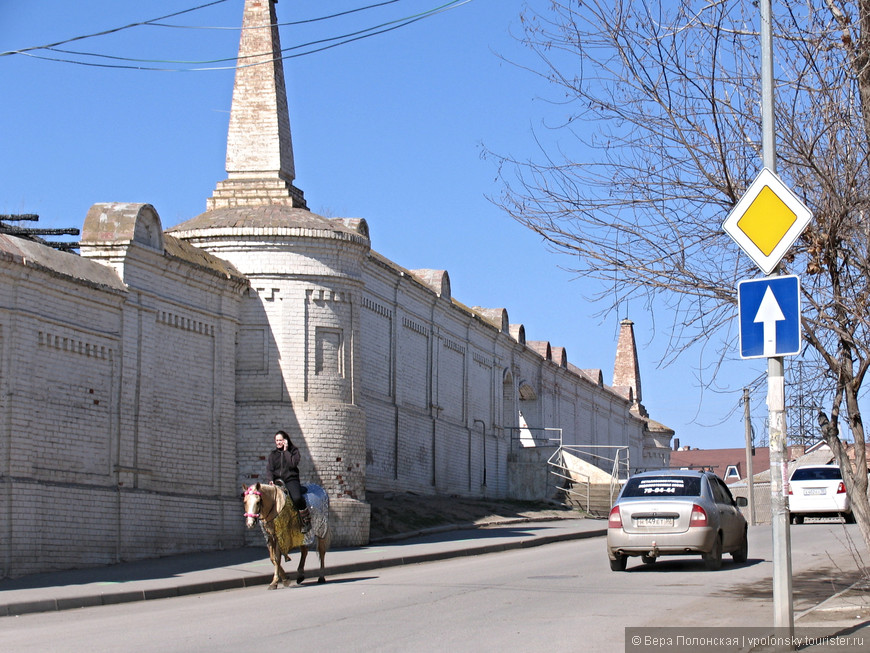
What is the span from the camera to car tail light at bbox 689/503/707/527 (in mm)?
18125

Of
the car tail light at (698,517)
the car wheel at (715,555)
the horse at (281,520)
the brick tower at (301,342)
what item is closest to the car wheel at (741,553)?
the car wheel at (715,555)

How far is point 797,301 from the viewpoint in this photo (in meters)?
9.77

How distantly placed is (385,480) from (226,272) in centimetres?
959

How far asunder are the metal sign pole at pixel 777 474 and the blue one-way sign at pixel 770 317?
0.16 metres

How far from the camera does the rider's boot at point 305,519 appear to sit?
17.1 m

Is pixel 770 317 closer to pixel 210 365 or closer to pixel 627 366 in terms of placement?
pixel 210 365

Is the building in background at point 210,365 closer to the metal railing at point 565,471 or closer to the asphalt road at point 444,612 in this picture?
the asphalt road at point 444,612

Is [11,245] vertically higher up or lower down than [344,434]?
higher up

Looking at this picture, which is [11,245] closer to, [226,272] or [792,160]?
[226,272]

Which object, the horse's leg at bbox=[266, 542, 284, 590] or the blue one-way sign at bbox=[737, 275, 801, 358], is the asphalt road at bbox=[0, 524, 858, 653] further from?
the blue one-way sign at bbox=[737, 275, 801, 358]

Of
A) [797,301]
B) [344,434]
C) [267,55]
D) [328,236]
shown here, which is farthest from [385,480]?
[797,301]

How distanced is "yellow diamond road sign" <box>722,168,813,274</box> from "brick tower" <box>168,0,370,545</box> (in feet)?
50.3

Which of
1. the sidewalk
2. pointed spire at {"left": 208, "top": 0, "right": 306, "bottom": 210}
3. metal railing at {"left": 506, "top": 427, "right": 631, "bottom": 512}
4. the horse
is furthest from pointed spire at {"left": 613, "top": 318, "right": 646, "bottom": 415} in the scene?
the horse

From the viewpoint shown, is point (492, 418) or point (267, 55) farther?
point (492, 418)
